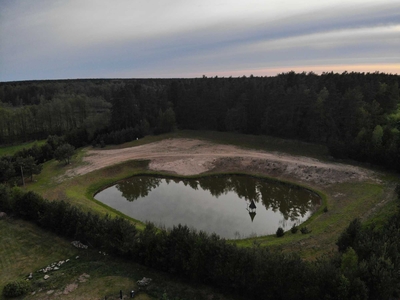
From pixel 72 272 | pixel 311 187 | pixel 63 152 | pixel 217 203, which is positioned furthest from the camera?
pixel 63 152

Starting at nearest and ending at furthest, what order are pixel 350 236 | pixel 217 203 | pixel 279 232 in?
pixel 350 236 < pixel 279 232 < pixel 217 203

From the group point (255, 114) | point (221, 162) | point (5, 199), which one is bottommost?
point (221, 162)

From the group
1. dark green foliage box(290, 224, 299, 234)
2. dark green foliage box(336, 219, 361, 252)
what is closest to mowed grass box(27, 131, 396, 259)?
dark green foliage box(290, 224, 299, 234)

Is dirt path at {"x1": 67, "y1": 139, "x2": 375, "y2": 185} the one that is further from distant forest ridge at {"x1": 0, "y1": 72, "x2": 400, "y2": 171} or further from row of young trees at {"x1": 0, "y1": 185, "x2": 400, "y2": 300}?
row of young trees at {"x1": 0, "y1": 185, "x2": 400, "y2": 300}

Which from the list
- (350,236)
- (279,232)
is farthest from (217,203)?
(350,236)

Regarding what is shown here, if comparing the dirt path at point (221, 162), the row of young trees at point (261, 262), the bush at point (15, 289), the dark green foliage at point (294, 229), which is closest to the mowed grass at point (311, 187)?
the dark green foliage at point (294, 229)

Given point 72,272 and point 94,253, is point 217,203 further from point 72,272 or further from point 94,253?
point 72,272

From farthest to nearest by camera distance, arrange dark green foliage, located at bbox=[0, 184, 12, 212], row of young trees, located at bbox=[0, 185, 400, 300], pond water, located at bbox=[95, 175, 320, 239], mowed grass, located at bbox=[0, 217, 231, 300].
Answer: dark green foliage, located at bbox=[0, 184, 12, 212] → pond water, located at bbox=[95, 175, 320, 239] → mowed grass, located at bbox=[0, 217, 231, 300] → row of young trees, located at bbox=[0, 185, 400, 300]
